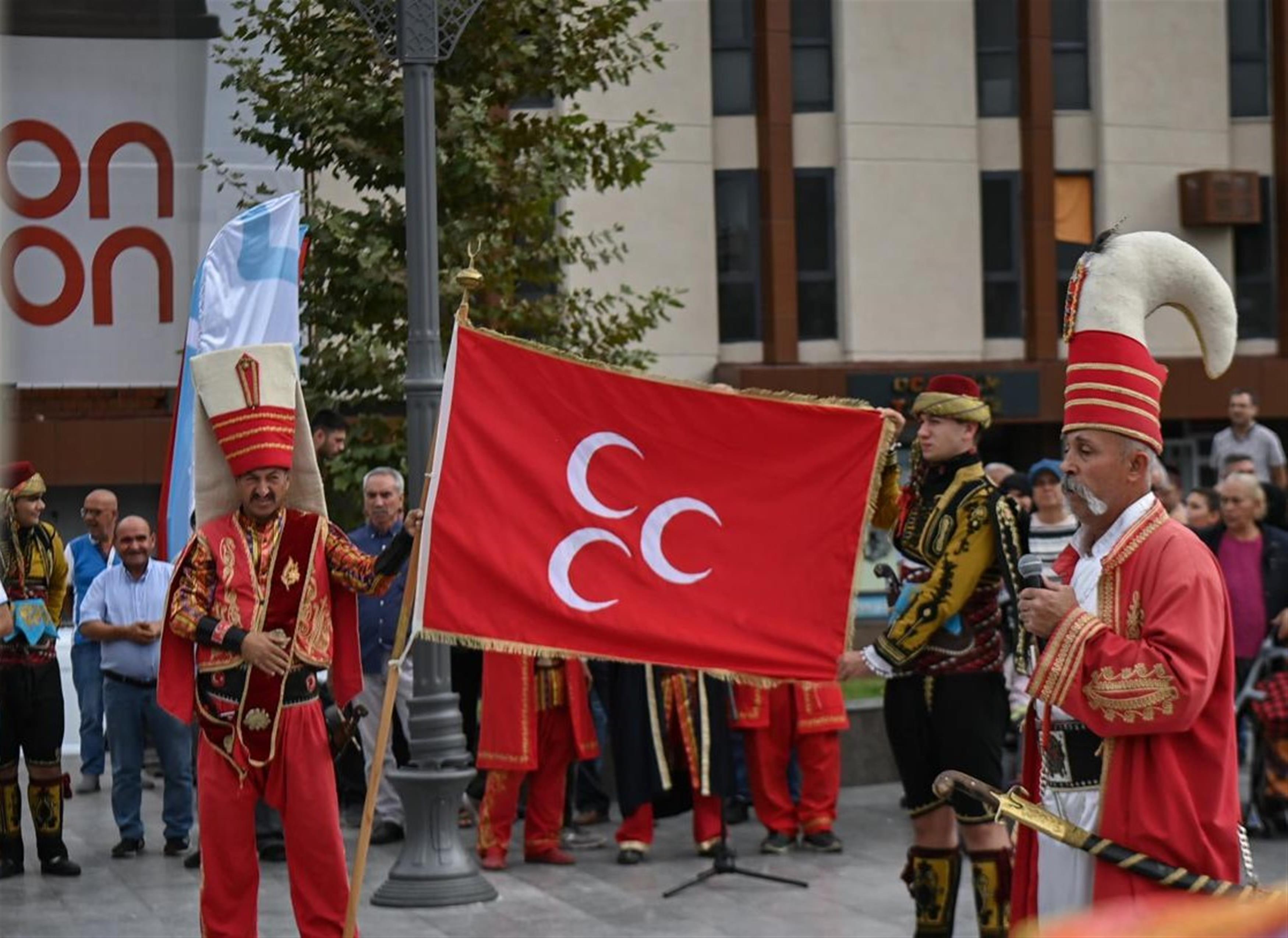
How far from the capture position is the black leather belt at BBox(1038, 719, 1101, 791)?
5.26 meters

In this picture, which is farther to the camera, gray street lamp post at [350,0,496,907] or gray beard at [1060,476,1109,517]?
gray street lamp post at [350,0,496,907]

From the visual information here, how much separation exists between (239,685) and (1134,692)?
144 inches

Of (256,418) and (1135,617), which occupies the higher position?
(256,418)

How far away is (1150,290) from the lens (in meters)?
5.34

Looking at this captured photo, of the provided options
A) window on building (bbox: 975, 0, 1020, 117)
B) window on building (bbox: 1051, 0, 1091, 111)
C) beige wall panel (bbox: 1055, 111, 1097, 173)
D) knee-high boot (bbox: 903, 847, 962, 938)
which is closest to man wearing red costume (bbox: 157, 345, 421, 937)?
knee-high boot (bbox: 903, 847, 962, 938)

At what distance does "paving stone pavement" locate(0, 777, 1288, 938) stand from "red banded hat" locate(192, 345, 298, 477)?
2.50 metres

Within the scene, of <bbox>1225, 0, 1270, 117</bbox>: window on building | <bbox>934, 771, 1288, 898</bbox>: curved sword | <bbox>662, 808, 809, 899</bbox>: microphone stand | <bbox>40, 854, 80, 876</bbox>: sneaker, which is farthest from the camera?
<bbox>1225, 0, 1270, 117</bbox>: window on building

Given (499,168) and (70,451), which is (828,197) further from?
(499,168)

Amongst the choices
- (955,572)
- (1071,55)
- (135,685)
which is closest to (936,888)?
(955,572)

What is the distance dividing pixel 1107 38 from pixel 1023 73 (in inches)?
49.7

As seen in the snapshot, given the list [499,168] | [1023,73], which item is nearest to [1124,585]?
[499,168]

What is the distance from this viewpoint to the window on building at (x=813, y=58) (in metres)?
29.3

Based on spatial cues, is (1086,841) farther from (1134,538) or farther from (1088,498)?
(1088,498)

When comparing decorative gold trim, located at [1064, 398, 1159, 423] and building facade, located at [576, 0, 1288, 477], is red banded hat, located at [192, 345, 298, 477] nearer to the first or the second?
decorative gold trim, located at [1064, 398, 1159, 423]
